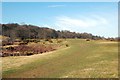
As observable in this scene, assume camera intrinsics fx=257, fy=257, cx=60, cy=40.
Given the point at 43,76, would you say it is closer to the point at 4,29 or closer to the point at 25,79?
the point at 25,79

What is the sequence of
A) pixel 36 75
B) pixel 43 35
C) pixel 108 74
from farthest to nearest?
1. pixel 43 35
2. pixel 36 75
3. pixel 108 74

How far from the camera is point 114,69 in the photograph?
28641 millimetres

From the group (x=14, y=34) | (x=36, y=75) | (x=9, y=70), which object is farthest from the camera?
(x=14, y=34)

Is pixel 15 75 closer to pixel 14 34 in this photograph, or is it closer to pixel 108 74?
pixel 108 74

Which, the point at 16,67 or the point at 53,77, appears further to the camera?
the point at 16,67

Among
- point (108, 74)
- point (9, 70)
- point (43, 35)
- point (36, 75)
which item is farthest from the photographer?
point (43, 35)

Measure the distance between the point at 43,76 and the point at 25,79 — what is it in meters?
2.07

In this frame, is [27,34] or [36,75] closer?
[36,75]

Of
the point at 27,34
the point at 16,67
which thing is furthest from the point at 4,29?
the point at 16,67

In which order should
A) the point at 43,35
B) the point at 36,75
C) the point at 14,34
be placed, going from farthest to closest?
the point at 43,35
the point at 14,34
the point at 36,75

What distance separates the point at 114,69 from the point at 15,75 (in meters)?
11.2

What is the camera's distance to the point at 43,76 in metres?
27.2

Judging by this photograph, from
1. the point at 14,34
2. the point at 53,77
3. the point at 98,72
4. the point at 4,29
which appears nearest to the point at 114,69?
the point at 98,72

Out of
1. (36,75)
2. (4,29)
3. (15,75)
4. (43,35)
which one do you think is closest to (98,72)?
(36,75)
